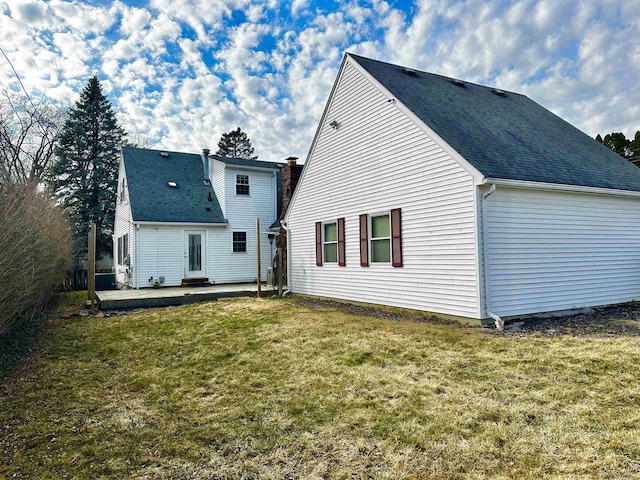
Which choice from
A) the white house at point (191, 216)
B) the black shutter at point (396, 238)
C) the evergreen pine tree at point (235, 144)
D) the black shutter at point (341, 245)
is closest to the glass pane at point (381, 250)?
the black shutter at point (396, 238)

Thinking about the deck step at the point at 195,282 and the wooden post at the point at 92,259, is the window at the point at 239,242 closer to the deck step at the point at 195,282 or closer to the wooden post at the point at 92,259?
the deck step at the point at 195,282

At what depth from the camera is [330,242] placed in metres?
11.4

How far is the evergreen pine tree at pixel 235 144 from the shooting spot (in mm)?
40188

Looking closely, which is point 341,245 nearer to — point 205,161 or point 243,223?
point 243,223

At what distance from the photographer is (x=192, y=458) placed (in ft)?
9.64

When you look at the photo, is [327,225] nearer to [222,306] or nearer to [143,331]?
[222,306]

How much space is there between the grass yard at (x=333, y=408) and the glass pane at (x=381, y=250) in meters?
2.89

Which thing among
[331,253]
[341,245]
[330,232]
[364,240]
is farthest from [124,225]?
[364,240]

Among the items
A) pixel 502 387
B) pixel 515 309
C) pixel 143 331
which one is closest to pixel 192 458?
pixel 502 387

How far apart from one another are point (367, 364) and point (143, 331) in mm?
4950

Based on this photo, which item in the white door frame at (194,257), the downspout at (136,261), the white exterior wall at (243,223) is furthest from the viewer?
the white exterior wall at (243,223)

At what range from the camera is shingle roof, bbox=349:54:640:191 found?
793 centimetres

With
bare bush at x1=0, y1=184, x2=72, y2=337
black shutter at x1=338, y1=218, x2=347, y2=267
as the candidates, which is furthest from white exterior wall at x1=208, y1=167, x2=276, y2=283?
bare bush at x1=0, y1=184, x2=72, y2=337

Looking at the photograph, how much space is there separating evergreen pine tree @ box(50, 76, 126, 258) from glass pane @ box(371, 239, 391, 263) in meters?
21.6
